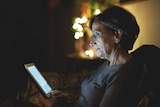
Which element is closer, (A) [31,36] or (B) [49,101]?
(B) [49,101]

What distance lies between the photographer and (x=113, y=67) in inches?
61.4

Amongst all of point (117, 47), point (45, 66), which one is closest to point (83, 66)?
point (45, 66)

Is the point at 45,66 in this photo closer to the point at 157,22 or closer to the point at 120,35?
the point at 157,22

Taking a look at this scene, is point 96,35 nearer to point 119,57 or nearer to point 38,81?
point 119,57

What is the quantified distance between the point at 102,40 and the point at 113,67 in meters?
0.15

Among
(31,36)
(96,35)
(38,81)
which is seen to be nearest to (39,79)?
(38,81)

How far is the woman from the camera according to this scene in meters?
→ 1.45

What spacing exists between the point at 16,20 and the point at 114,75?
114 inches

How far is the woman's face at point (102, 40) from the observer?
159 centimetres

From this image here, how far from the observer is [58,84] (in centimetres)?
205

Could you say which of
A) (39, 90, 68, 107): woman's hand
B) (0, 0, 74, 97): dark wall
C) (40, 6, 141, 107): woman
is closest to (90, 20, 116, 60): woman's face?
(40, 6, 141, 107): woman

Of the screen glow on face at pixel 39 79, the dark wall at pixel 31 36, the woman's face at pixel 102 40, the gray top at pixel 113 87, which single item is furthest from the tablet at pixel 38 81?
the dark wall at pixel 31 36

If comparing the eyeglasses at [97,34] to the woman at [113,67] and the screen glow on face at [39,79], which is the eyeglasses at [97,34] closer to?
the woman at [113,67]

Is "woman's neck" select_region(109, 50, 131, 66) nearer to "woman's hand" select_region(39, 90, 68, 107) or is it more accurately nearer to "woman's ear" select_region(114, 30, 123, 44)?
"woman's ear" select_region(114, 30, 123, 44)
